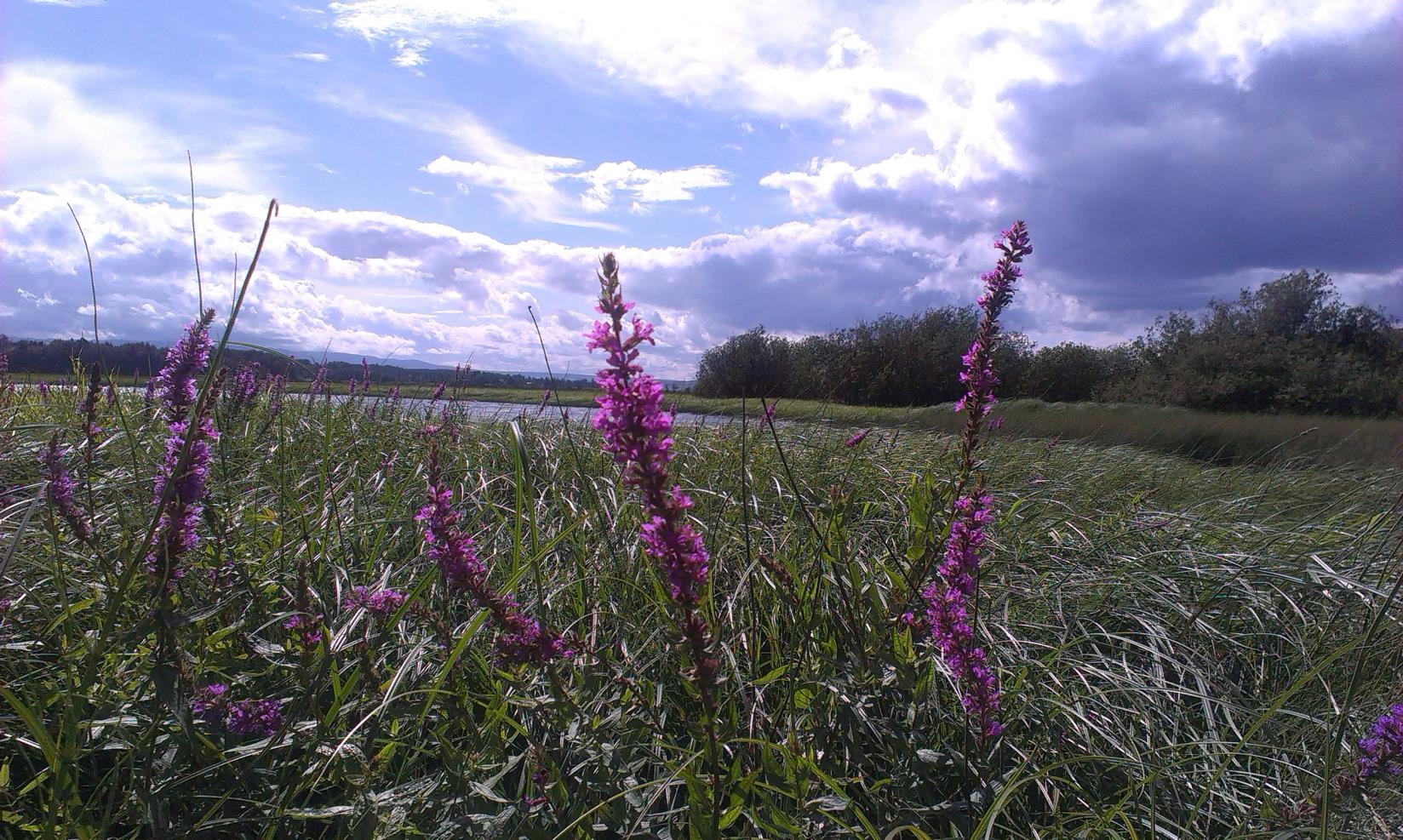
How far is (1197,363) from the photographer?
1680cm

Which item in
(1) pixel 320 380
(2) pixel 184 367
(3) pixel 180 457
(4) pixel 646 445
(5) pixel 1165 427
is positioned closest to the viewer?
(4) pixel 646 445

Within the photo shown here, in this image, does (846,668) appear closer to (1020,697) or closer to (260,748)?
(1020,697)

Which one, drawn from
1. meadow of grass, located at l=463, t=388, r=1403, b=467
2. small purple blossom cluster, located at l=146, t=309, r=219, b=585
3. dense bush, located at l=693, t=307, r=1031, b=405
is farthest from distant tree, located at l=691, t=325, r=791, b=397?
small purple blossom cluster, located at l=146, t=309, r=219, b=585

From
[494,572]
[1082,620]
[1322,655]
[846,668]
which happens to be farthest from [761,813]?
[1322,655]

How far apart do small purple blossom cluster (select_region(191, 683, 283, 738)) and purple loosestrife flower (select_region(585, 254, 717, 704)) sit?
1.22 meters

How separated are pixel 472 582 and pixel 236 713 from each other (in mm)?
748

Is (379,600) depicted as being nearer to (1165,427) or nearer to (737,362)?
(1165,427)

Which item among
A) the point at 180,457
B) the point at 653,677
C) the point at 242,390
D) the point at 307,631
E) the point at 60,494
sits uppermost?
the point at 242,390

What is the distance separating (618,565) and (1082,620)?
198 cm

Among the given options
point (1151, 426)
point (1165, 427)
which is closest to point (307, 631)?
point (1165, 427)

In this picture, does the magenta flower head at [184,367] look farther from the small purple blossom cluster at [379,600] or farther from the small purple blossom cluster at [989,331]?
the small purple blossom cluster at [989,331]

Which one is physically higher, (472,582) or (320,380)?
(320,380)

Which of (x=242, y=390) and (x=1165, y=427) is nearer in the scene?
(x=242, y=390)

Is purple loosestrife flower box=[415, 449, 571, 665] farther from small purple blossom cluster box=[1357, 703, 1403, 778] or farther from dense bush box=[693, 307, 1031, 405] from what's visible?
dense bush box=[693, 307, 1031, 405]
